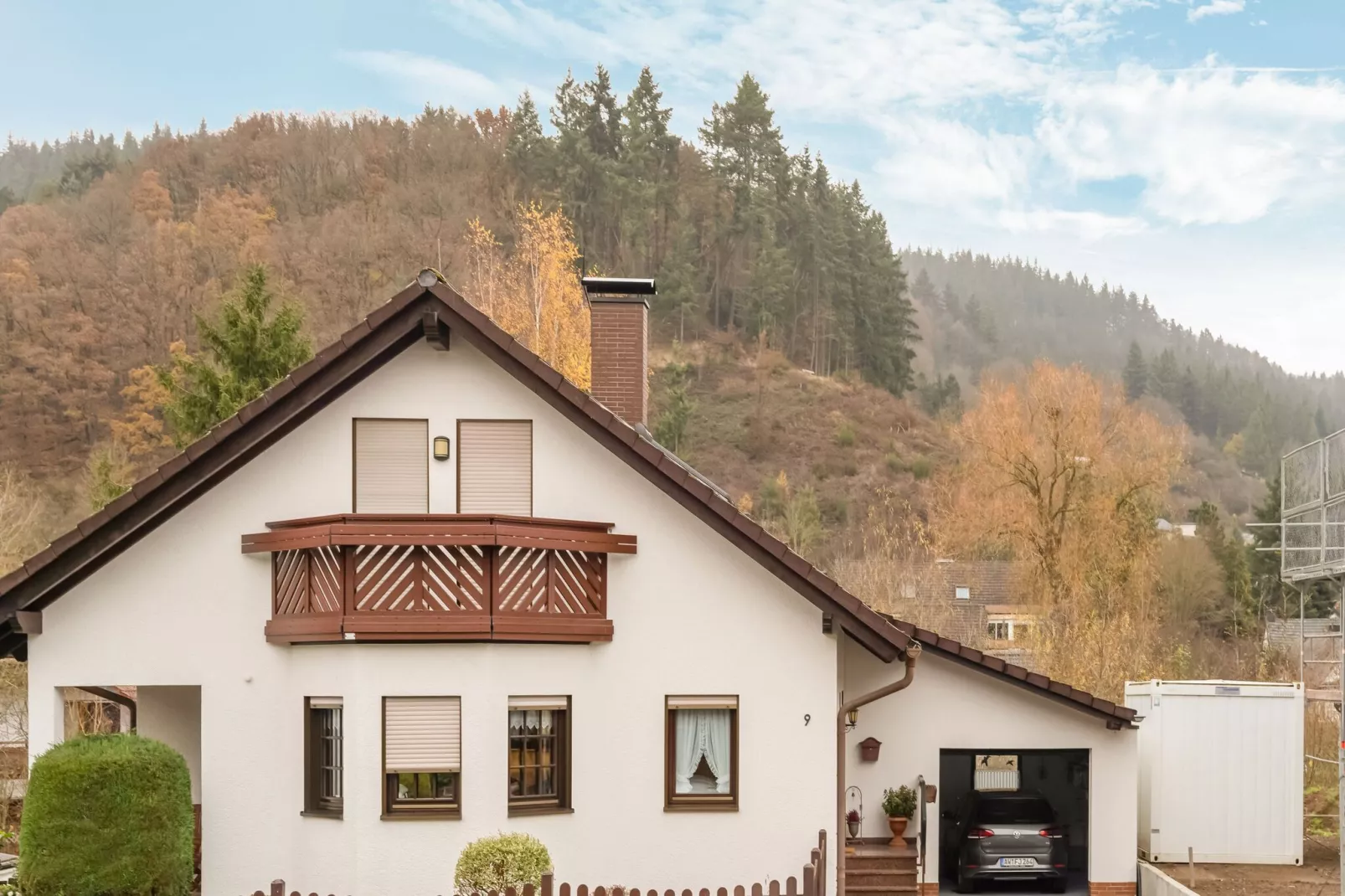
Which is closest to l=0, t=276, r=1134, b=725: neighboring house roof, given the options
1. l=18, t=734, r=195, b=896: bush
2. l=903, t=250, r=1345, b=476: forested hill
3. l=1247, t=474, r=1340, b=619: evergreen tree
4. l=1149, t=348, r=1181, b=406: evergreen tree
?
l=18, t=734, r=195, b=896: bush

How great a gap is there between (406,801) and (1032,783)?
53.4 feet

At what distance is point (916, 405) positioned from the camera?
328 ft

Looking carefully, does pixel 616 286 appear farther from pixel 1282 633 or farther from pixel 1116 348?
pixel 1116 348

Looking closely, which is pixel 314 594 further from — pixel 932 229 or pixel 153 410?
pixel 932 229

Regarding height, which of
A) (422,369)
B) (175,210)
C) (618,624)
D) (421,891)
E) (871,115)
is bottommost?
(421,891)

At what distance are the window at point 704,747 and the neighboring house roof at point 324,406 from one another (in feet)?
5.92

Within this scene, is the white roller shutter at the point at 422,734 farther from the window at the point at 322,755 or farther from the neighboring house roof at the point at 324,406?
the neighboring house roof at the point at 324,406

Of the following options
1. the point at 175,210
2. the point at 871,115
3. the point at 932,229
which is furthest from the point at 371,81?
the point at 932,229

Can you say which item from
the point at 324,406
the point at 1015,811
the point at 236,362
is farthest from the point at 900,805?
the point at 236,362

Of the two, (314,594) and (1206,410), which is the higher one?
(1206,410)

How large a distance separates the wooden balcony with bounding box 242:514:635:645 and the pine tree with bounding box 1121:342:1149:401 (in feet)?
357

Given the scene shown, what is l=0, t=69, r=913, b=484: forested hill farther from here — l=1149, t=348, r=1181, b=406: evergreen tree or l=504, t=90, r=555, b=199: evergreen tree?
l=1149, t=348, r=1181, b=406: evergreen tree

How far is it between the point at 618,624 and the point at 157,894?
5813 mm

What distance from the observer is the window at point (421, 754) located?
16281 millimetres
